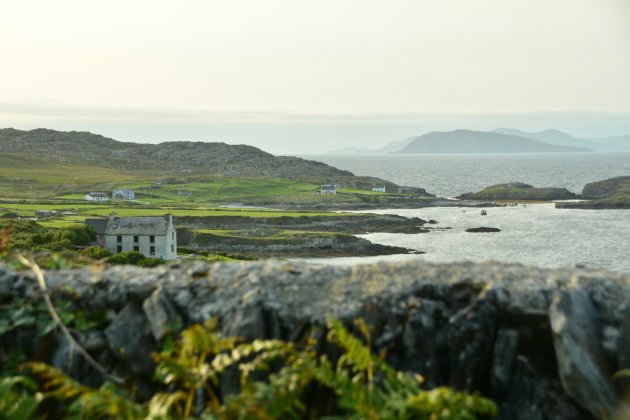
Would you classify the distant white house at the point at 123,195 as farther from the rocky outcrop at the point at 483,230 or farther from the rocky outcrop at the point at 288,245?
the rocky outcrop at the point at 483,230

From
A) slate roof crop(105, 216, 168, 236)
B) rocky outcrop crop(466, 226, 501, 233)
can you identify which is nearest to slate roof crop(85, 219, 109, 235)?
slate roof crop(105, 216, 168, 236)

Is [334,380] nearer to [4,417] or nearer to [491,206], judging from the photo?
[4,417]

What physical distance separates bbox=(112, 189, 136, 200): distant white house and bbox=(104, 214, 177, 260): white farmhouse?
93183 mm

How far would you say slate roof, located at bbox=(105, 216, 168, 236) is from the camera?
7056 centimetres

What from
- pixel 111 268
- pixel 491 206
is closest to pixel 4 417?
pixel 111 268

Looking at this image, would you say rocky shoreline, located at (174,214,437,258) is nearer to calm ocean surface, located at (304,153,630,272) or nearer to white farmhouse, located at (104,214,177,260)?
calm ocean surface, located at (304,153,630,272)

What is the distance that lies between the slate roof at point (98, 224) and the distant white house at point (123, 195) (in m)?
83.9

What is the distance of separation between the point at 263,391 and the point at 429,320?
2.37 meters

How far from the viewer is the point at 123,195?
164m

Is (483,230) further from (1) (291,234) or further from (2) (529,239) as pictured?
(1) (291,234)

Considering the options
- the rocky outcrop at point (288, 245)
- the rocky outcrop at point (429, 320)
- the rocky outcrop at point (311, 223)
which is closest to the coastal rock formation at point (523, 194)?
the rocky outcrop at point (311, 223)

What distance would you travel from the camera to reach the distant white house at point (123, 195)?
162875 mm

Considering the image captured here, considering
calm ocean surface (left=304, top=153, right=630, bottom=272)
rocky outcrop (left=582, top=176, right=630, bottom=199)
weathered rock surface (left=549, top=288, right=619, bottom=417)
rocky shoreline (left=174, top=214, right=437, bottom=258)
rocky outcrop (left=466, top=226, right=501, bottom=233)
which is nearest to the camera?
weathered rock surface (left=549, top=288, right=619, bottom=417)

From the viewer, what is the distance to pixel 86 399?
19.7 feet
